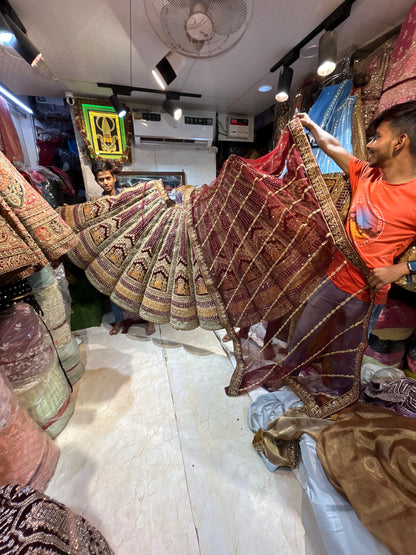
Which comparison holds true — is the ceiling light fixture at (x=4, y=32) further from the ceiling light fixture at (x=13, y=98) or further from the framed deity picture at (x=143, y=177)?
the framed deity picture at (x=143, y=177)

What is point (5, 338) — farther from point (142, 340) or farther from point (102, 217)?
point (142, 340)

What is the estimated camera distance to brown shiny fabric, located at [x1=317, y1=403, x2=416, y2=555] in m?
0.64

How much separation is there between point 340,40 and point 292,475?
3.16 m

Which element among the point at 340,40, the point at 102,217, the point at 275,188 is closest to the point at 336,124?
the point at 340,40

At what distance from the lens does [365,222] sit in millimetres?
987

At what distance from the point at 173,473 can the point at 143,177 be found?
3.44 m

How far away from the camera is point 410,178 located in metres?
0.93

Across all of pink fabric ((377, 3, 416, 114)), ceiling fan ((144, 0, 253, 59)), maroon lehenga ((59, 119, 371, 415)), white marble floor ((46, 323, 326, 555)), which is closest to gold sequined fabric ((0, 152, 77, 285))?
maroon lehenga ((59, 119, 371, 415))

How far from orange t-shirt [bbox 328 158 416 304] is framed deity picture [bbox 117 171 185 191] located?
2.64 meters

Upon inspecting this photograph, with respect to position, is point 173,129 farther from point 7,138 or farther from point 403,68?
point 403,68

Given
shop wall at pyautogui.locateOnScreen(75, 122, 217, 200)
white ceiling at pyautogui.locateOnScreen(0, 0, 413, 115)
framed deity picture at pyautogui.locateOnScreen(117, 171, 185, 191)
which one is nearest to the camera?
white ceiling at pyautogui.locateOnScreen(0, 0, 413, 115)

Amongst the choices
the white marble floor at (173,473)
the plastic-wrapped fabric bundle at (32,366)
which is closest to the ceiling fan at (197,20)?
the plastic-wrapped fabric bundle at (32,366)

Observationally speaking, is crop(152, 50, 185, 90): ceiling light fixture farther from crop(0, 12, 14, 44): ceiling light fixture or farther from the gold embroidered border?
the gold embroidered border

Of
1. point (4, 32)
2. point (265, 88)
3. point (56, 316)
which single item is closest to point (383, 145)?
point (56, 316)
